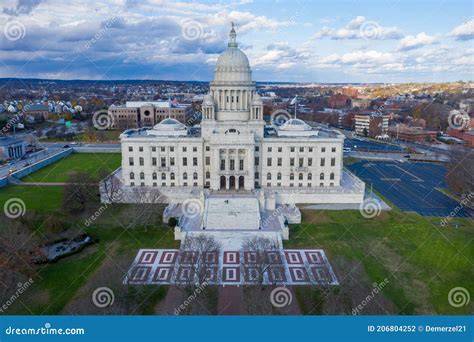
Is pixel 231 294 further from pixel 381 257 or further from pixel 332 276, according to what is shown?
pixel 381 257

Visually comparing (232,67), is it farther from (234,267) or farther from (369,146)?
(369,146)

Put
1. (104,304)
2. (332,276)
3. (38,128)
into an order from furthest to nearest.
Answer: (38,128) < (332,276) < (104,304)

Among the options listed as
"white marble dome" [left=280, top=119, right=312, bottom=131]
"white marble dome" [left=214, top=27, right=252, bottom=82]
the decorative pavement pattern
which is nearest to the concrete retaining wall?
"white marble dome" [left=214, top=27, right=252, bottom=82]

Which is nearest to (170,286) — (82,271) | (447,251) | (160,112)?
(82,271)

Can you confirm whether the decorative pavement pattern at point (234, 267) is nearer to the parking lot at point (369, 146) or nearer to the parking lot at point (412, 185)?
the parking lot at point (412, 185)

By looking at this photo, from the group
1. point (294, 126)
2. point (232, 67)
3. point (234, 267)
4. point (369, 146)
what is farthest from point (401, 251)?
point (369, 146)

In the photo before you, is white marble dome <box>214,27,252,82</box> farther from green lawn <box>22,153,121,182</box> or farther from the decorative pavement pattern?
the decorative pavement pattern

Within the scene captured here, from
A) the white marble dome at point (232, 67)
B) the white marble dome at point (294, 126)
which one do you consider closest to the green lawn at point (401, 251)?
the white marble dome at point (294, 126)
